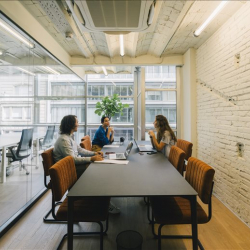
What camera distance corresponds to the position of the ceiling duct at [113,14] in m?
1.73

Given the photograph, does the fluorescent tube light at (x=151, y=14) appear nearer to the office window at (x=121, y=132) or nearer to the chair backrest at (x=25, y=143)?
the chair backrest at (x=25, y=143)

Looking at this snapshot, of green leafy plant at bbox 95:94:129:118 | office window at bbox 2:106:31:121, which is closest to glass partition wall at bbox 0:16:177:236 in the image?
office window at bbox 2:106:31:121

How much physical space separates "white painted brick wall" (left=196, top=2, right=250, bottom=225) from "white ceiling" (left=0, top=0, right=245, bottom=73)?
12.0 inches

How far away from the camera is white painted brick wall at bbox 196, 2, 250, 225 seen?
7.25ft

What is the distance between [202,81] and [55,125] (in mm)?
3637

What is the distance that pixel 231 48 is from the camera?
8.19 feet

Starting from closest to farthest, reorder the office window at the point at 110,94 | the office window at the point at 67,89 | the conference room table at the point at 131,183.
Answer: the conference room table at the point at 131,183 < the office window at the point at 67,89 < the office window at the point at 110,94

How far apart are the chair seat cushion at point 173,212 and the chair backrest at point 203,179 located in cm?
17

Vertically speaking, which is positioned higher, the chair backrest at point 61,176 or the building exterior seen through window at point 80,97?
the building exterior seen through window at point 80,97

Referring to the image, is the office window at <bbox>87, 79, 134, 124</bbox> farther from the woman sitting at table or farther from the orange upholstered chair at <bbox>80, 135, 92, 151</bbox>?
the woman sitting at table

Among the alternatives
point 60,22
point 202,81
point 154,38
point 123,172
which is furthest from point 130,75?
point 123,172

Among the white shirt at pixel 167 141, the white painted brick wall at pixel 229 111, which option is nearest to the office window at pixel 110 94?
the white painted brick wall at pixel 229 111

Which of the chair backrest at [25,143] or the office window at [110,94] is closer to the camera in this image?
the chair backrest at [25,143]

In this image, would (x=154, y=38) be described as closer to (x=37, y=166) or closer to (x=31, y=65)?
(x=31, y=65)
